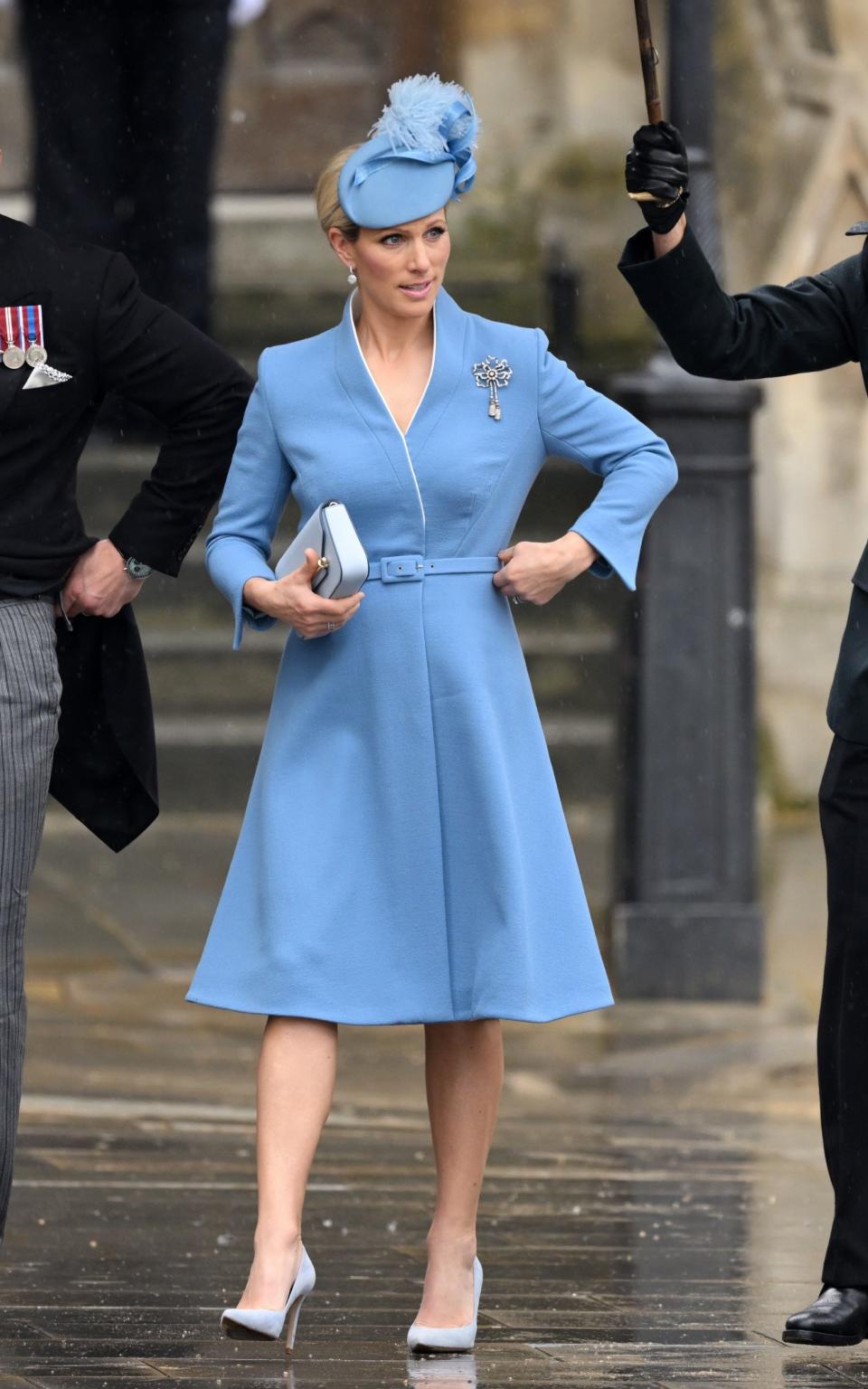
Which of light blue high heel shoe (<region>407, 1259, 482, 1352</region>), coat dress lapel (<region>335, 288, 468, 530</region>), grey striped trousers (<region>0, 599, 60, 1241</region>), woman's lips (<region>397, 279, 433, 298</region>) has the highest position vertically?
woman's lips (<region>397, 279, 433, 298</region>)

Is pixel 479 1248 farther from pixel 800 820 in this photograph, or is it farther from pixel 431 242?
pixel 800 820

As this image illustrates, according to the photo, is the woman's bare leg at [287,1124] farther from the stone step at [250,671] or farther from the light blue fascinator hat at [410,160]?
the stone step at [250,671]

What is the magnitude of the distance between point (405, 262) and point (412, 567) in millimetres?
457

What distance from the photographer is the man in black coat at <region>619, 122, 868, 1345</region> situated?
4176 mm

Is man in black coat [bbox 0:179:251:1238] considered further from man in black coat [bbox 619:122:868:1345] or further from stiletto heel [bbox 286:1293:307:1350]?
man in black coat [bbox 619:122:868:1345]

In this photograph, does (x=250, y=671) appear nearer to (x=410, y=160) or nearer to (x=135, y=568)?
(x=135, y=568)

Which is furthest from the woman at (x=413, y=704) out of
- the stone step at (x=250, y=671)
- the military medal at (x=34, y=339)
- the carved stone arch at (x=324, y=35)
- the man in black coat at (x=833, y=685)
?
the carved stone arch at (x=324, y=35)

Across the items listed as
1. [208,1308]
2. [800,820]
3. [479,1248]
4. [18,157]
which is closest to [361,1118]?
[479,1248]

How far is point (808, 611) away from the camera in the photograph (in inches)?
456

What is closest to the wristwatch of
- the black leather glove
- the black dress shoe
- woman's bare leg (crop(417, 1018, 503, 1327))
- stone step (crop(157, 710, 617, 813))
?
woman's bare leg (crop(417, 1018, 503, 1327))

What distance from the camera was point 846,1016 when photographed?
169 inches

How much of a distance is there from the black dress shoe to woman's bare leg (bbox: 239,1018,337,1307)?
30.2 inches

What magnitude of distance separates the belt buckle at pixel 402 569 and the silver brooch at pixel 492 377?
0.83ft

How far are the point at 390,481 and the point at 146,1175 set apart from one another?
2.06 m
